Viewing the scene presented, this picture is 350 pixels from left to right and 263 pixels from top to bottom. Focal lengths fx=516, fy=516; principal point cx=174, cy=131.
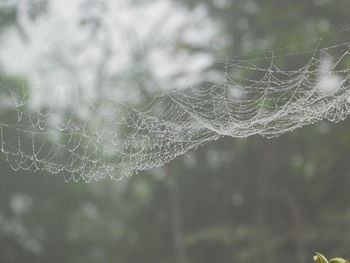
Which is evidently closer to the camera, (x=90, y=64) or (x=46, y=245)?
(x=90, y=64)

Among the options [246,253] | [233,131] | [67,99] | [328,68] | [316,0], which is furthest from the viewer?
[67,99]

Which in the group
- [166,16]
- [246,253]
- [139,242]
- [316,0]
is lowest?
[246,253]

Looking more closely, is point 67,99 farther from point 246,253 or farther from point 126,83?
point 246,253

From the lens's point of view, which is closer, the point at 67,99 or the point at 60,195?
the point at 67,99

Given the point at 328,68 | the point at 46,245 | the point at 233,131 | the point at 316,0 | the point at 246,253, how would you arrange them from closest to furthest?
the point at 233,131 → the point at 328,68 → the point at 316,0 → the point at 246,253 → the point at 46,245

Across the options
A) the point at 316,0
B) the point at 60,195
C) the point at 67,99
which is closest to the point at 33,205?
the point at 60,195

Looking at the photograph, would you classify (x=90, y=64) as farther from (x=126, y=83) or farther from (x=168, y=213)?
(x=168, y=213)

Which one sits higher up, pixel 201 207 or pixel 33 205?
pixel 33 205

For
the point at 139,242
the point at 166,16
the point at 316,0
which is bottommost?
the point at 139,242

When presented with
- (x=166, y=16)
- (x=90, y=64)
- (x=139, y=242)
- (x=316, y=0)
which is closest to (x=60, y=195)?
(x=139, y=242)
